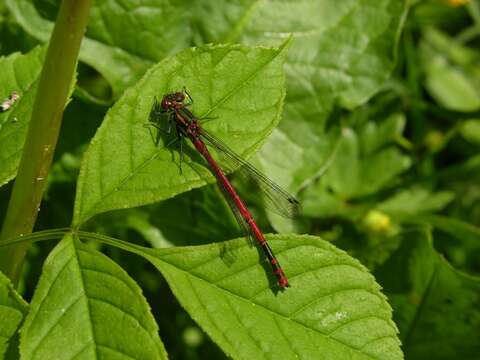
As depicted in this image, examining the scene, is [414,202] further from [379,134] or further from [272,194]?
[272,194]

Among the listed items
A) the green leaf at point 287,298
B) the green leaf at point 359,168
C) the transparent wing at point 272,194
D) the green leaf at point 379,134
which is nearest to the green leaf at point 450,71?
the green leaf at point 379,134

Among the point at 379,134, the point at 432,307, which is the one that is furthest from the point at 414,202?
the point at 432,307

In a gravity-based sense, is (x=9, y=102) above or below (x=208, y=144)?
above

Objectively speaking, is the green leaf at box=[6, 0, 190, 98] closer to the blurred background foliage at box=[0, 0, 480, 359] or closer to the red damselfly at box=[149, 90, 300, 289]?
the blurred background foliage at box=[0, 0, 480, 359]

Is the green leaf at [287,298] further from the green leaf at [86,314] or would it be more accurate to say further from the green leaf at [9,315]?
the green leaf at [9,315]

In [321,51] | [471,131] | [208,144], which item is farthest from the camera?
[471,131]

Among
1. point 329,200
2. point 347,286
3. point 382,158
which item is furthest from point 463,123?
point 347,286
